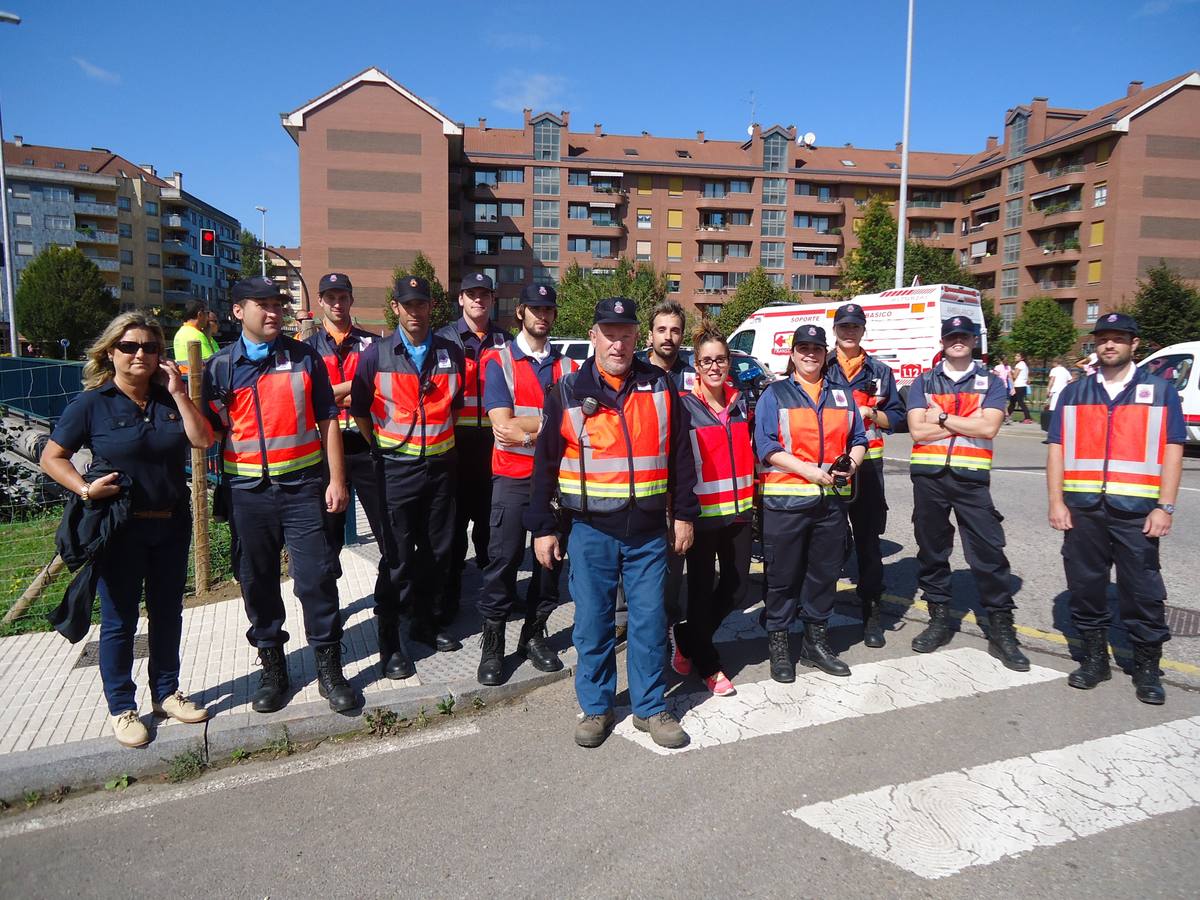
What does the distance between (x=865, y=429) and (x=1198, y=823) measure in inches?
101

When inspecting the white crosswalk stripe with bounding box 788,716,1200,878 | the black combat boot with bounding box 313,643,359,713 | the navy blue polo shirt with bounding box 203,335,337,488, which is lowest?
the white crosswalk stripe with bounding box 788,716,1200,878

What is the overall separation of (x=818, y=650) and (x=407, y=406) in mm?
2886

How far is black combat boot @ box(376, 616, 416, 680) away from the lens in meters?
4.50

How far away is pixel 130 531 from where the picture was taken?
12.4 ft

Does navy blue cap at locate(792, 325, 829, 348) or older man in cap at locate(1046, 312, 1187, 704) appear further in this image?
navy blue cap at locate(792, 325, 829, 348)

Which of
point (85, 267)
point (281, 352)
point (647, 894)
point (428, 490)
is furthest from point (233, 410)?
point (85, 267)

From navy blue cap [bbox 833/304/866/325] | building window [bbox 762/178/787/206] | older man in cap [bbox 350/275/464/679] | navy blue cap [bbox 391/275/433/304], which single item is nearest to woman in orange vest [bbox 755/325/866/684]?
navy blue cap [bbox 833/304/866/325]

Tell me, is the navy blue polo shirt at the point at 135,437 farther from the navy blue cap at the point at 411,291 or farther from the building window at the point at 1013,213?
the building window at the point at 1013,213

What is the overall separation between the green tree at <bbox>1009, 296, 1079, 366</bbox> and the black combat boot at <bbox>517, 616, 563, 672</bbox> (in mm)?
40494

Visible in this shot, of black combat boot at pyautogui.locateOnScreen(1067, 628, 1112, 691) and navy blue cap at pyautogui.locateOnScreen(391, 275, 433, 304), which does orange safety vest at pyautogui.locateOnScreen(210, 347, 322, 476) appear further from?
black combat boot at pyautogui.locateOnScreen(1067, 628, 1112, 691)

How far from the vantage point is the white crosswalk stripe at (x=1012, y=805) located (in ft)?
9.82

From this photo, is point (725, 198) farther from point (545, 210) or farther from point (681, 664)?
point (681, 664)

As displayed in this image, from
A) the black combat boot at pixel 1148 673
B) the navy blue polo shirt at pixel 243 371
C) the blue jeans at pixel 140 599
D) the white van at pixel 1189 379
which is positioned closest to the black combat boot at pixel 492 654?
the navy blue polo shirt at pixel 243 371

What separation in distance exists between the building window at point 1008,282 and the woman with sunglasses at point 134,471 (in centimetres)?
6487
